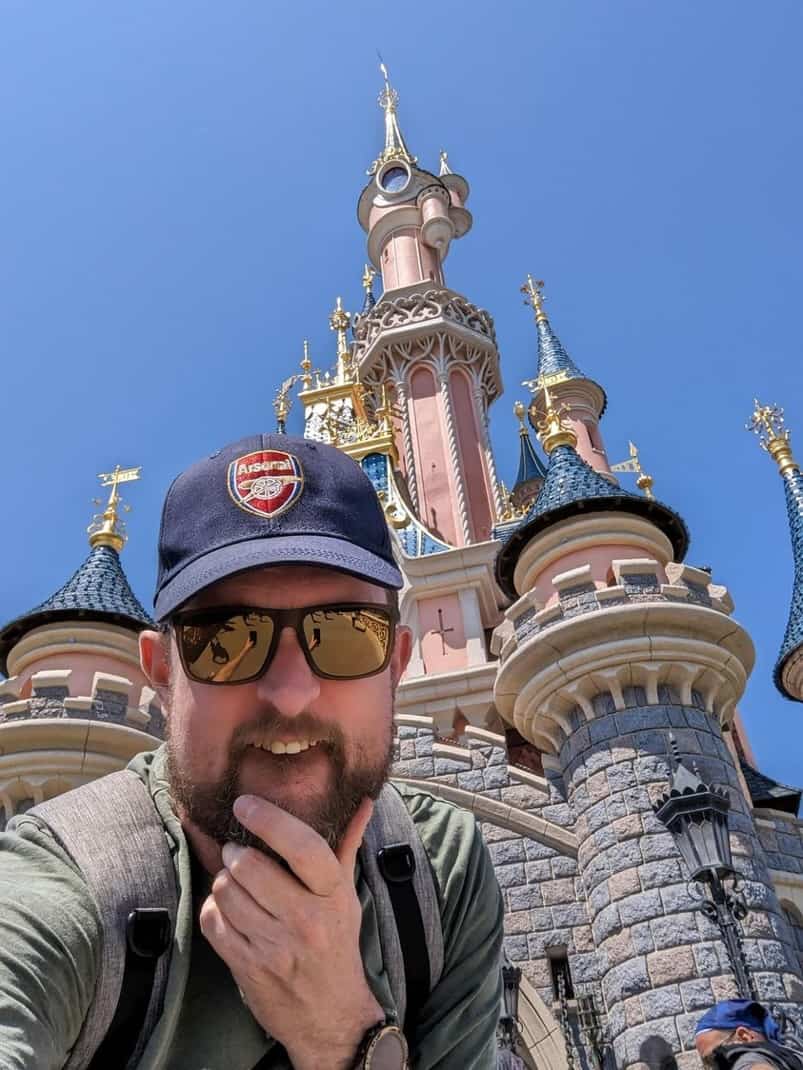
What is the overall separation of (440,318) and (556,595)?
1416 cm

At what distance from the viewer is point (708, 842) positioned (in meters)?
5.77

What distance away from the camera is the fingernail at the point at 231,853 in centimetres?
116

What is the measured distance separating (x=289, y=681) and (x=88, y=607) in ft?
30.7

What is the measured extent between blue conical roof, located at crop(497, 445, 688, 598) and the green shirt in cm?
816

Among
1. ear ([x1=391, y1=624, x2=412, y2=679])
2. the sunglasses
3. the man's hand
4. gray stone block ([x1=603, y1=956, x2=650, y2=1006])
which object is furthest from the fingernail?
gray stone block ([x1=603, y1=956, x2=650, y2=1006])

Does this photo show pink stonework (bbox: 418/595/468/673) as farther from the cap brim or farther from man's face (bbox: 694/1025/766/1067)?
the cap brim

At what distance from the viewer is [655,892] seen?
7.09m

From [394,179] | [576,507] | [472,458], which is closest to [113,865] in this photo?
[576,507]

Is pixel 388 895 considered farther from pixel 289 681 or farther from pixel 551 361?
pixel 551 361

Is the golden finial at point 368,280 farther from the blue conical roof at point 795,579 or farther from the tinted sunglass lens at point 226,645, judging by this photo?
the tinted sunglass lens at point 226,645

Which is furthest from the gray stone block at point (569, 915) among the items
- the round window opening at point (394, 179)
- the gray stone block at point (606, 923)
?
the round window opening at point (394, 179)

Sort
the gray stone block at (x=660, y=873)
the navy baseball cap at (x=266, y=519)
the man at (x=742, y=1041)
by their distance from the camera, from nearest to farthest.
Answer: the navy baseball cap at (x=266, y=519), the man at (x=742, y=1041), the gray stone block at (x=660, y=873)

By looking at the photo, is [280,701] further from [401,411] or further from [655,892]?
[401,411]

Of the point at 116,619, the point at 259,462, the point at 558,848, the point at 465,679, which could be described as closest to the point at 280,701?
the point at 259,462
